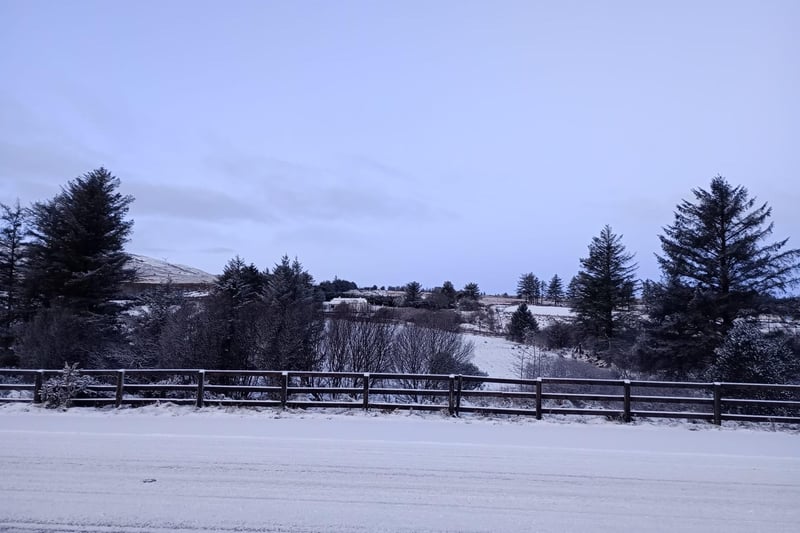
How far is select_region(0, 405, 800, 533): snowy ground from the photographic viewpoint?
5.73 meters

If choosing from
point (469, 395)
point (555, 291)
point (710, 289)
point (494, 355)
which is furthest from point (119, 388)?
point (555, 291)

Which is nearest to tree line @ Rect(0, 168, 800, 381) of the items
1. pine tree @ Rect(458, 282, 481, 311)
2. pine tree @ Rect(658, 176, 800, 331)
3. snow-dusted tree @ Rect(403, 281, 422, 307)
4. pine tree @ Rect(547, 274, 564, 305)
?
pine tree @ Rect(658, 176, 800, 331)

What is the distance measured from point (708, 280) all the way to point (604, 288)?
1690cm

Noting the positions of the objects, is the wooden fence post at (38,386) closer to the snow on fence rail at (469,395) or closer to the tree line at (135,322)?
the snow on fence rail at (469,395)

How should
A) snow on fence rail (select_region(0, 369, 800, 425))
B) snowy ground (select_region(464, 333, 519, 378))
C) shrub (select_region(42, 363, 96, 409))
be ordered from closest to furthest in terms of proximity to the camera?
1. snow on fence rail (select_region(0, 369, 800, 425))
2. shrub (select_region(42, 363, 96, 409))
3. snowy ground (select_region(464, 333, 519, 378))

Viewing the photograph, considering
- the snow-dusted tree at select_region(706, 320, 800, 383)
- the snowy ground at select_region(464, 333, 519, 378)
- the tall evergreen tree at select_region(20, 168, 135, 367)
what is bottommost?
the snowy ground at select_region(464, 333, 519, 378)

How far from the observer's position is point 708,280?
953 inches

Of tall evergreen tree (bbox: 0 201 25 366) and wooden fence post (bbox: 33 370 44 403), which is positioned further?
tall evergreen tree (bbox: 0 201 25 366)

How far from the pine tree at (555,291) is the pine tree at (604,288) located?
76.6 metres

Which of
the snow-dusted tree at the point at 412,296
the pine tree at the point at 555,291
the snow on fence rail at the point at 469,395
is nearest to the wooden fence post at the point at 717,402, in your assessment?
the snow on fence rail at the point at 469,395

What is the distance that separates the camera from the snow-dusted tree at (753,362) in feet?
49.0

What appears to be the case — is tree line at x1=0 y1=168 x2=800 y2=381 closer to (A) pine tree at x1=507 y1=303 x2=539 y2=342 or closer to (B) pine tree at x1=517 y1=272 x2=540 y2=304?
(A) pine tree at x1=507 y1=303 x2=539 y2=342

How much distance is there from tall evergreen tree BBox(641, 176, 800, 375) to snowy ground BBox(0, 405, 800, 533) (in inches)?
534

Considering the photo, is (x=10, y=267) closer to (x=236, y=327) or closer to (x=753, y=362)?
(x=236, y=327)
